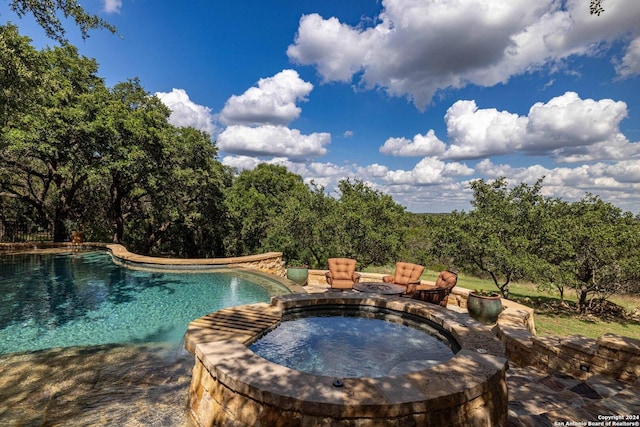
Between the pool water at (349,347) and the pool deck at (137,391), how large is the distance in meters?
0.64

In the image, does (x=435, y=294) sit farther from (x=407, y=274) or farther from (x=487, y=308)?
(x=407, y=274)

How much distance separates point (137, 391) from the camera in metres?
4.23

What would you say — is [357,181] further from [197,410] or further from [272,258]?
[197,410]

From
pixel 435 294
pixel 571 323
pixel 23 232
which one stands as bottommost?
pixel 571 323

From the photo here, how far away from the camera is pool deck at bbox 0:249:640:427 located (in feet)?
11.6

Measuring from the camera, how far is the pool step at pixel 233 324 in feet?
13.8

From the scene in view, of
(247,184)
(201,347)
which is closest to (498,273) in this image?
(201,347)

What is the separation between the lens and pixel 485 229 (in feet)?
39.8

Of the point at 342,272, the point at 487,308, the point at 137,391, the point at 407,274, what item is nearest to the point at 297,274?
the point at 342,272

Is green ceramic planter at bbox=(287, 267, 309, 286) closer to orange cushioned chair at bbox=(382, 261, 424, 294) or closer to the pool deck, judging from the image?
orange cushioned chair at bbox=(382, 261, 424, 294)

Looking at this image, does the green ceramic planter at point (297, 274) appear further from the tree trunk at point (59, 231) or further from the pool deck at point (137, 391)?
the tree trunk at point (59, 231)

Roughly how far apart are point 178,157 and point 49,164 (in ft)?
22.3

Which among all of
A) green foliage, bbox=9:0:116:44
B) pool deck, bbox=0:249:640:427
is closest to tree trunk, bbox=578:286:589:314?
pool deck, bbox=0:249:640:427

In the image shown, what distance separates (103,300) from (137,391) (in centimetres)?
591
